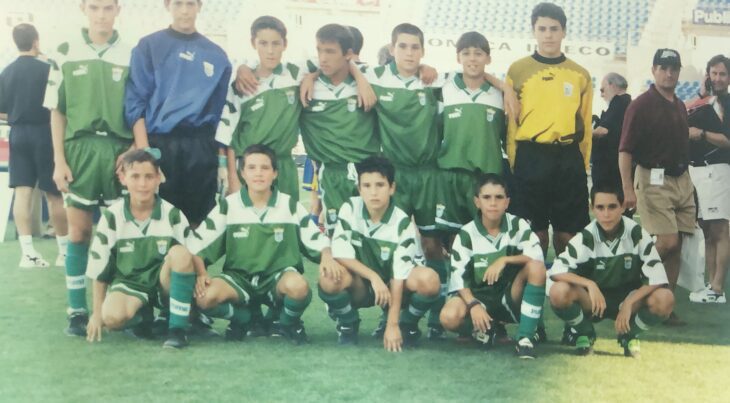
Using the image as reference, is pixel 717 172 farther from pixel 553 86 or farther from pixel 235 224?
pixel 235 224

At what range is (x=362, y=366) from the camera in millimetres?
2457

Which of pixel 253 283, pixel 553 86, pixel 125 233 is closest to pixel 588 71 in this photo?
pixel 553 86

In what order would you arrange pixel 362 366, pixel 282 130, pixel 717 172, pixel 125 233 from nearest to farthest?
pixel 362 366 → pixel 125 233 → pixel 282 130 → pixel 717 172

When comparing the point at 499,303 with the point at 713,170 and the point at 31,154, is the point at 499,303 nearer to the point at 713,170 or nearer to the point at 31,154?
the point at 713,170

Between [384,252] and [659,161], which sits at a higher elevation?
[659,161]

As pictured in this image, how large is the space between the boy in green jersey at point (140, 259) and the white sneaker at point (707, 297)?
187 centimetres

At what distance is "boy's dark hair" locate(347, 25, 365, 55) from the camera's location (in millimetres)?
2747

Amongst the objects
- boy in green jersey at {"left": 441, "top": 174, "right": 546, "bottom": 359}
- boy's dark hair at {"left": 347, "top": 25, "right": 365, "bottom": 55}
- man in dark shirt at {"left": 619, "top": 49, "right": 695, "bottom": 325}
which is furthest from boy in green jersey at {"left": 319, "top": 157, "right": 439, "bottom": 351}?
man in dark shirt at {"left": 619, "top": 49, "right": 695, "bottom": 325}

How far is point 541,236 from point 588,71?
0.60 metres

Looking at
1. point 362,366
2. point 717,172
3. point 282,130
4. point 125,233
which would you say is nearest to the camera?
point 362,366

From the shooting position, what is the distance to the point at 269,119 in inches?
114

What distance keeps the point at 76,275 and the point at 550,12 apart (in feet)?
5.91

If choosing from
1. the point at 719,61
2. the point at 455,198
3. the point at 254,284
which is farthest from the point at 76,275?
the point at 719,61

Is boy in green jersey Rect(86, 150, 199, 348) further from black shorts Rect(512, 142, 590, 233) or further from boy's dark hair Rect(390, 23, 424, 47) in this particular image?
black shorts Rect(512, 142, 590, 233)
